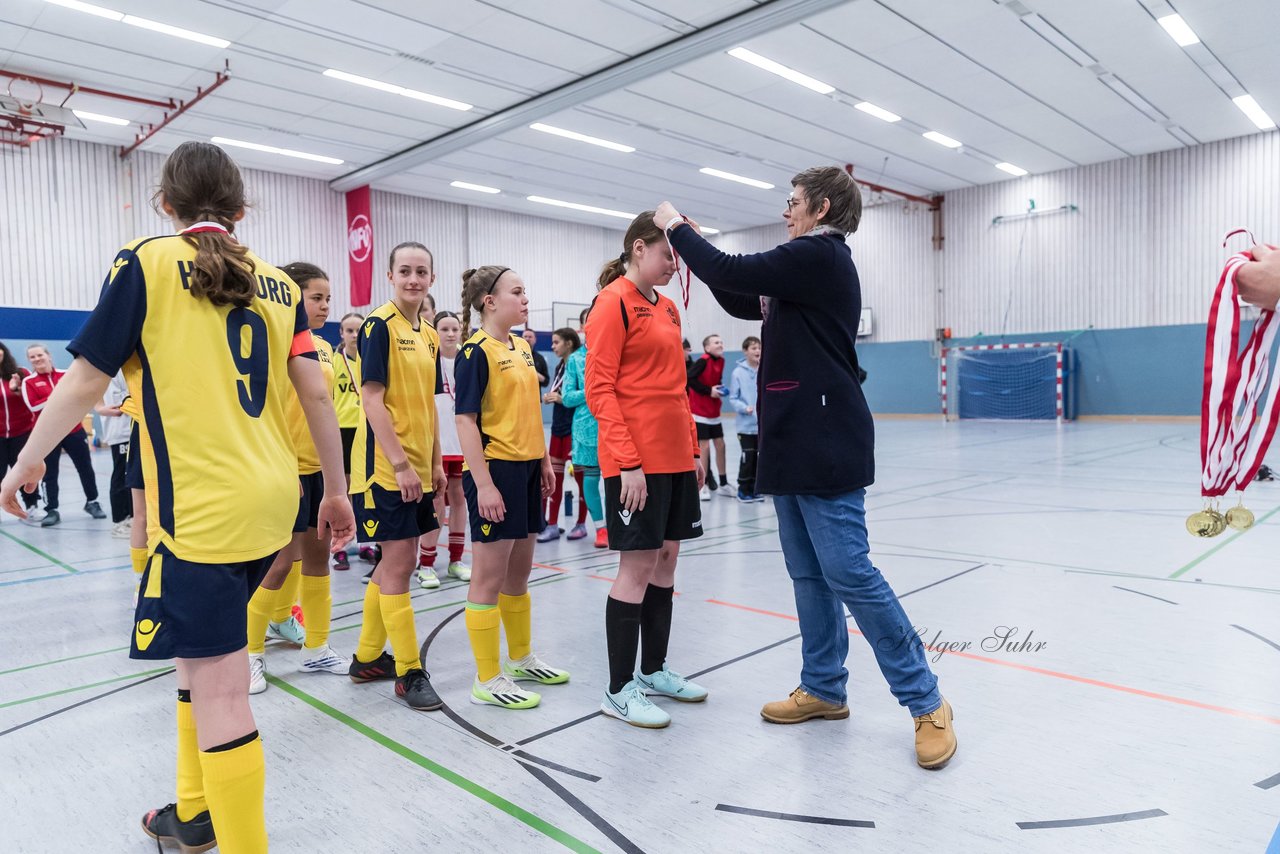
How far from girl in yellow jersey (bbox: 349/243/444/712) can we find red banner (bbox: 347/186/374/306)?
15.4 meters

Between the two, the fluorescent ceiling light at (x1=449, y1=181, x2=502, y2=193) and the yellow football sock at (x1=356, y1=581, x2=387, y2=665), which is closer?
the yellow football sock at (x1=356, y1=581, x2=387, y2=665)

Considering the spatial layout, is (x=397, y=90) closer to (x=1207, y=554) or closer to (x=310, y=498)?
(x=310, y=498)

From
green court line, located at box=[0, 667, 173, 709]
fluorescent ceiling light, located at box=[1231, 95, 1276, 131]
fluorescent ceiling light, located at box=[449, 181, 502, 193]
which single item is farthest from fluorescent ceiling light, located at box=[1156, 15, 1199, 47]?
green court line, located at box=[0, 667, 173, 709]

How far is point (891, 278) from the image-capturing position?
2138cm

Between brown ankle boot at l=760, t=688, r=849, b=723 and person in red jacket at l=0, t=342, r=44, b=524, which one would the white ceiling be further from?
brown ankle boot at l=760, t=688, r=849, b=723

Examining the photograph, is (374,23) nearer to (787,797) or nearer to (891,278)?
(787,797)

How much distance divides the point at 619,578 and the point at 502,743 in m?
0.66

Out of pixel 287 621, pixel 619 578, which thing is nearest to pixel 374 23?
pixel 287 621

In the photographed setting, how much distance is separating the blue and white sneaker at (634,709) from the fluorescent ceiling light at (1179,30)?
40.4 ft

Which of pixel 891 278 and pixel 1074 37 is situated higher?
pixel 1074 37

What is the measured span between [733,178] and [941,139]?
177 inches

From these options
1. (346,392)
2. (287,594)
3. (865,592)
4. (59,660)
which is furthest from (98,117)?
(865,592)

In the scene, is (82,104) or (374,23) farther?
(82,104)

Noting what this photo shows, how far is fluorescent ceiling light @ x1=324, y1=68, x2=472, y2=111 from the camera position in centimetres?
1188
